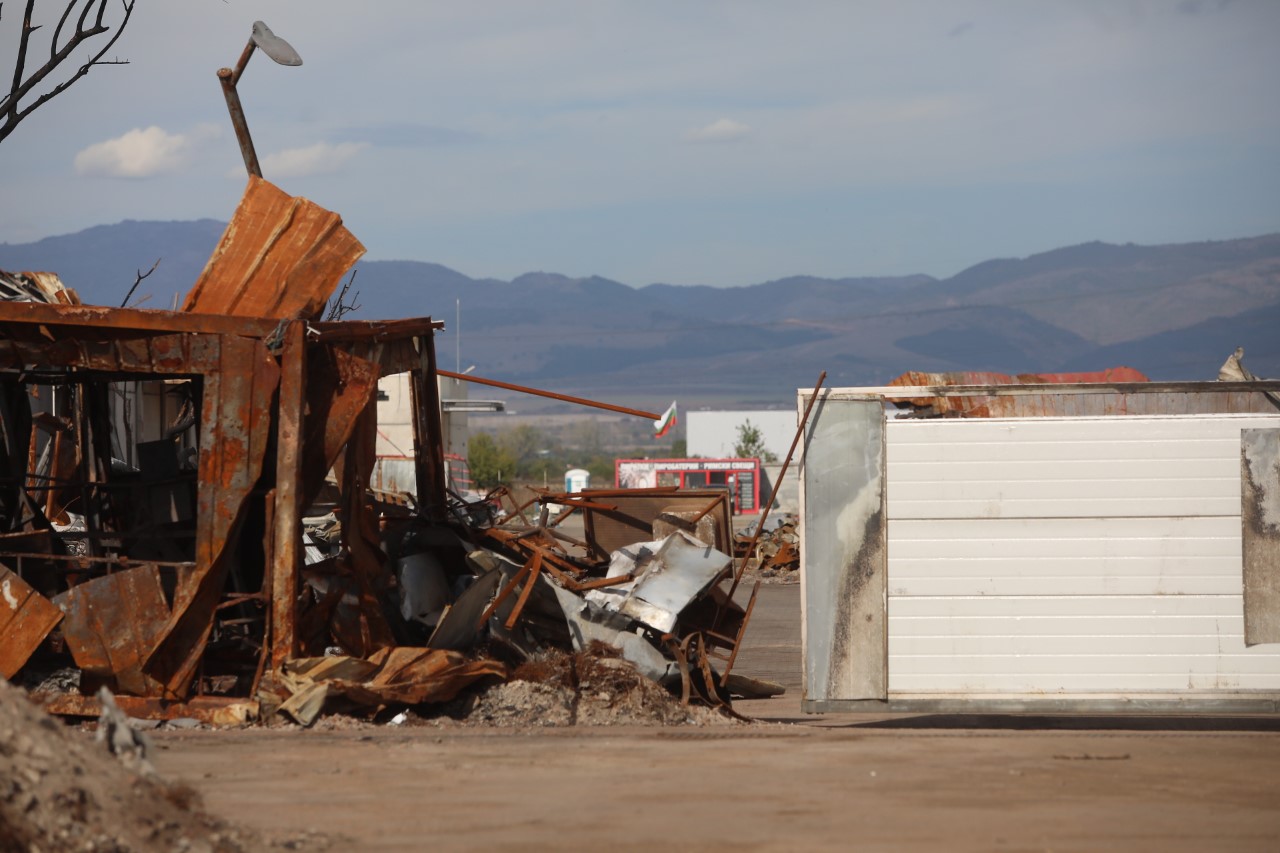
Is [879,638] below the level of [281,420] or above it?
below

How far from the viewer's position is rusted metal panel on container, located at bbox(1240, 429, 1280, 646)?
29.0 ft

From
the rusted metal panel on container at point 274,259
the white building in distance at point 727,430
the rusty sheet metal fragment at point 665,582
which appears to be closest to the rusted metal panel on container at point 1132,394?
the rusty sheet metal fragment at point 665,582

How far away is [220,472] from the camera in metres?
8.86

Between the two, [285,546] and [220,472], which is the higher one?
[220,472]

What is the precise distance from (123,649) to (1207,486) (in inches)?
285

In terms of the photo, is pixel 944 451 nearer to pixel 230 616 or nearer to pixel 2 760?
pixel 230 616

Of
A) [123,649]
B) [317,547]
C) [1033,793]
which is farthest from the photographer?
[317,547]

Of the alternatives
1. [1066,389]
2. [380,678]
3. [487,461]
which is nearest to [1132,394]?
[1066,389]

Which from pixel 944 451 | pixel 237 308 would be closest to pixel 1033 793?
pixel 944 451

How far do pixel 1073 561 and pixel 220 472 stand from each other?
572 cm

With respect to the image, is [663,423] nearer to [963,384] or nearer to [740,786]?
[963,384]

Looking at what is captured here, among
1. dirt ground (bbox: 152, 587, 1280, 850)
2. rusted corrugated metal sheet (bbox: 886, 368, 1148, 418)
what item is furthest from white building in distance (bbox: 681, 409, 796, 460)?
dirt ground (bbox: 152, 587, 1280, 850)

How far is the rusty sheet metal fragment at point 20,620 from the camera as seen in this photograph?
28.7ft

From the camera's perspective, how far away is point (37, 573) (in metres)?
10.1
